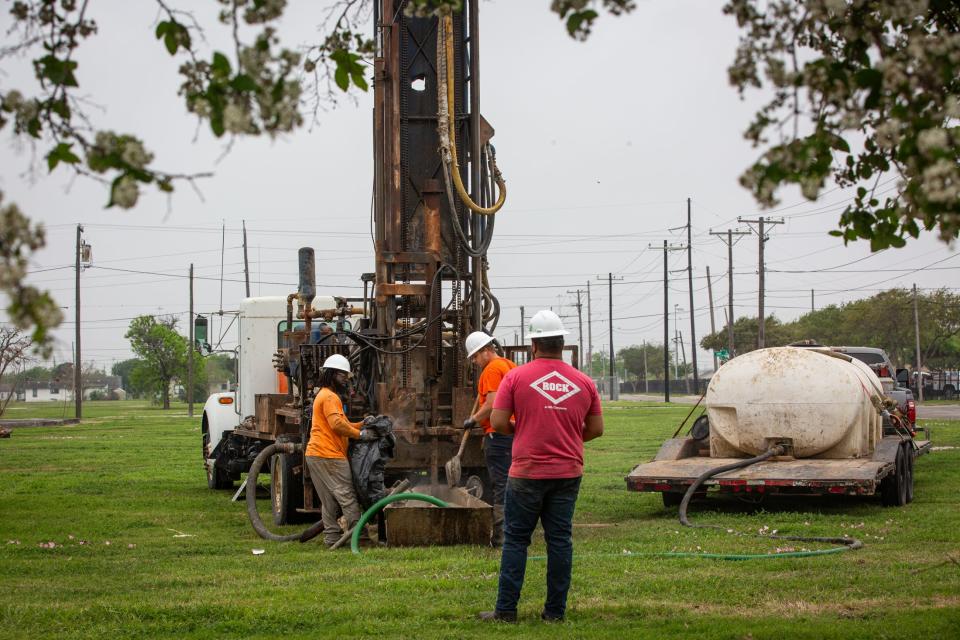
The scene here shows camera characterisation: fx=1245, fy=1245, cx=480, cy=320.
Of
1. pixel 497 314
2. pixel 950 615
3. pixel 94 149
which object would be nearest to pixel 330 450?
pixel 497 314

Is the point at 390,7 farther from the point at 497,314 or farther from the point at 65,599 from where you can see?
the point at 65,599

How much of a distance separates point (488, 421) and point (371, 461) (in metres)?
1.59

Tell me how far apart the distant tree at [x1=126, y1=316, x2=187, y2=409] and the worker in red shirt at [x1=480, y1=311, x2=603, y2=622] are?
8875 centimetres

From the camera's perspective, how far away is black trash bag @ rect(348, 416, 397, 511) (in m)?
12.3

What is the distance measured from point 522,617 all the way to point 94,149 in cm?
459

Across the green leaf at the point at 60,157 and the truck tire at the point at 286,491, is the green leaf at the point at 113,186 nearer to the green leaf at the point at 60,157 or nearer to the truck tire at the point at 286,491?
the green leaf at the point at 60,157

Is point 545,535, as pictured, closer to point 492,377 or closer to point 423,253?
point 492,377

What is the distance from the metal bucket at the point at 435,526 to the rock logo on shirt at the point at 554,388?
3484 millimetres

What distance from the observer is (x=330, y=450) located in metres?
12.2

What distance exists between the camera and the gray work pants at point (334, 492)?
12211 mm

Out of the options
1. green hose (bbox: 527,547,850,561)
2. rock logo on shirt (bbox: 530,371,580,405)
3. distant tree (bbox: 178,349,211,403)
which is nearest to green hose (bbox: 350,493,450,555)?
green hose (bbox: 527,547,850,561)

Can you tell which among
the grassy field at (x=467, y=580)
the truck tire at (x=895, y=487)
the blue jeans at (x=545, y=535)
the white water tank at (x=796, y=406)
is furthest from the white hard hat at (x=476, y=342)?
the truck tire at (x=895, y=487)

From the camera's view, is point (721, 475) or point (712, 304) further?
point (712, 304)

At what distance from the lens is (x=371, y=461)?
12.2m
